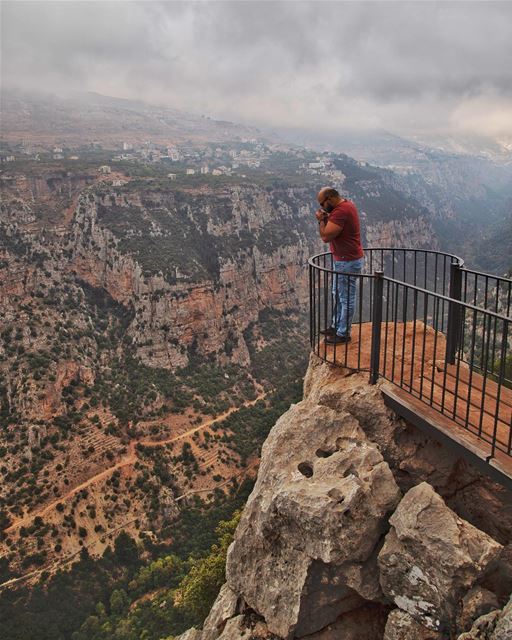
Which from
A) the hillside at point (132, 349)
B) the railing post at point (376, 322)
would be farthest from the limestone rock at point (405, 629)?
the hillside at point (132, 349)

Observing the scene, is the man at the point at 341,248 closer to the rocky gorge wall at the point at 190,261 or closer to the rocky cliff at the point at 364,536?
the rocky cliff at the point at 364,536

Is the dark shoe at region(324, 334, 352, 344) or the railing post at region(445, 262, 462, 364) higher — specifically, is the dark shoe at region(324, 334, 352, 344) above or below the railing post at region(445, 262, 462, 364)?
below

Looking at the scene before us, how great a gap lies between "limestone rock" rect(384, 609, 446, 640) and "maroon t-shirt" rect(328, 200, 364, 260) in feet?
16.2

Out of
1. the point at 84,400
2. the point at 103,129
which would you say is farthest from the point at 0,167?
the point at 103,129

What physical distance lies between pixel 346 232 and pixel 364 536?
4.42m

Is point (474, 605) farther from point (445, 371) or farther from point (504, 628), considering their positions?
point (445, 371)

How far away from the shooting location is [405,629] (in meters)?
5.16

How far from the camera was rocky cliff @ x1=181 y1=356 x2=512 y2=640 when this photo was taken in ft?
16.1

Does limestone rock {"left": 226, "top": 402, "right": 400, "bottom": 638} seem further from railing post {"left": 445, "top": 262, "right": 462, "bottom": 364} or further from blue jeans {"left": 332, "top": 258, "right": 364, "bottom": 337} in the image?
railing post {"left": 445, "top": 262, "right": 462, "bottom": 364}

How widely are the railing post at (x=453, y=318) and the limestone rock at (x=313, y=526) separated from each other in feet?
6.37

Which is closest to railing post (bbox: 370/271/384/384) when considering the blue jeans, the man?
the man

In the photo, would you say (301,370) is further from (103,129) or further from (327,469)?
(103,129)

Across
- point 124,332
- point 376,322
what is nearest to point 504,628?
point 376,322

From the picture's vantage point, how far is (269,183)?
9562cm
